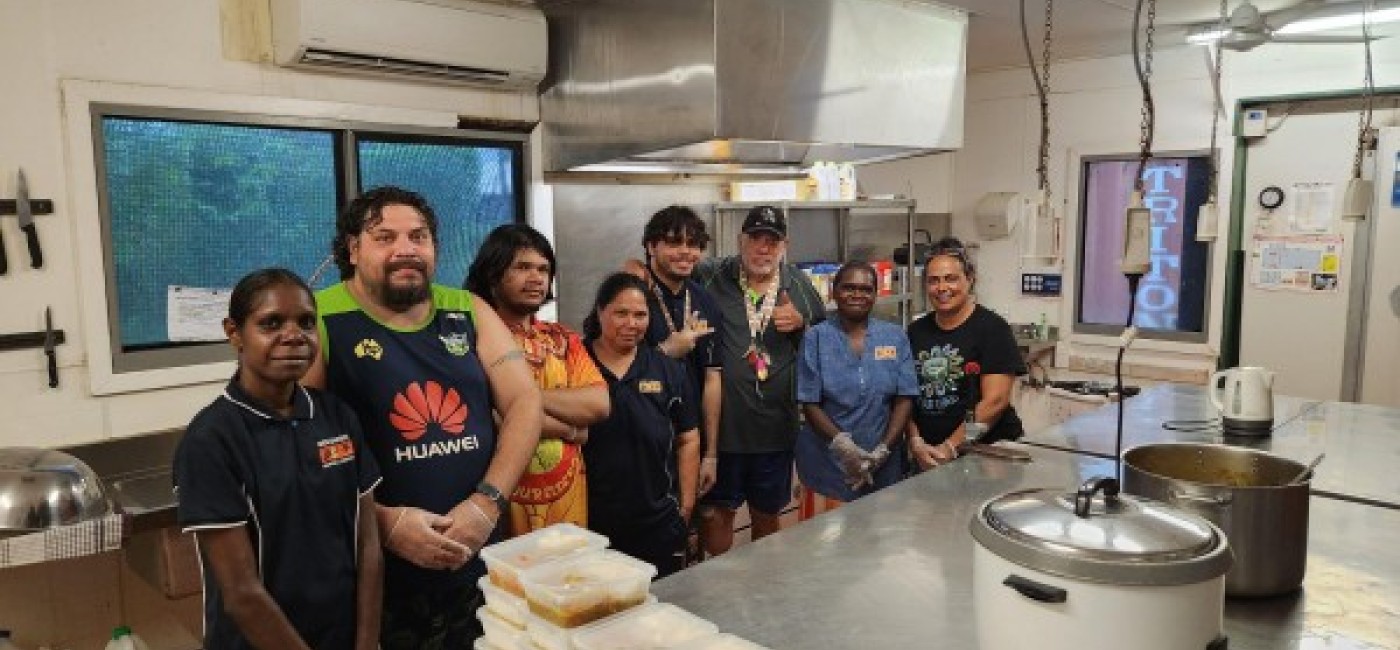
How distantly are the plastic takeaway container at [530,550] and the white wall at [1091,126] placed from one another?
4413 millimetres

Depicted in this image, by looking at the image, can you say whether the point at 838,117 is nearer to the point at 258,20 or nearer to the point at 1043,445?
the point at 1043,445

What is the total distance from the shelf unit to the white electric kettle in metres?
1.83

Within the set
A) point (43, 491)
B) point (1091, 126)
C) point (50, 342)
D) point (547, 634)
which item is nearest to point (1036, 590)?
point (547, 634)

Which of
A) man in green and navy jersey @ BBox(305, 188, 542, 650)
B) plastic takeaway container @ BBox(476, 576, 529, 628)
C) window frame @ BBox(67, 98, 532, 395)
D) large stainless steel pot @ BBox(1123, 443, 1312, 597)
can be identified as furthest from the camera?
window frame @ BBox(67, 98, 532, 395)

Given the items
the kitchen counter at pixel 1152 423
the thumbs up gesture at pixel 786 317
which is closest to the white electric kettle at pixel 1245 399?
the kitchen counter at pixel 1152 423

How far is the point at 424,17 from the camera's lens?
3.10 m

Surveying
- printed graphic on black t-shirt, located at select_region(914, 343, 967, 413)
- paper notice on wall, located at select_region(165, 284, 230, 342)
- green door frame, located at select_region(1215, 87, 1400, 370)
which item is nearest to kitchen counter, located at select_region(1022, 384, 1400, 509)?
printed graphic on black t-shirt, located at select_region(914, 343, 967, 413)

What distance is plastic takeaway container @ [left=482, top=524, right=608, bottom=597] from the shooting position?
4.11ft

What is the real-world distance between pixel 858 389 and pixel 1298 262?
9.68 ft

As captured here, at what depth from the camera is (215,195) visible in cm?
291

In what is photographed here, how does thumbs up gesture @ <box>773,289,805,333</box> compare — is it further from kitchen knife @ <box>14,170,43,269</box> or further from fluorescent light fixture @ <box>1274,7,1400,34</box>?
fluorescent light fixture @ <box>1274,7,1400,34</box>

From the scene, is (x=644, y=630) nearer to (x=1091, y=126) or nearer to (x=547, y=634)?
(x=547, y=634)

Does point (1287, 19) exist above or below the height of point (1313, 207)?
above

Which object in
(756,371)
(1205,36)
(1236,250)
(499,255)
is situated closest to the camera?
(499,255)
